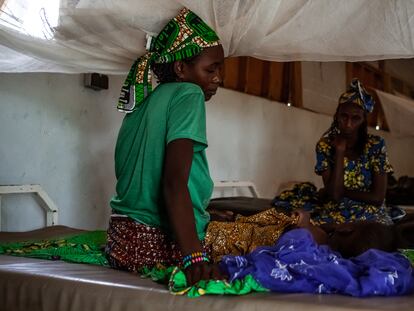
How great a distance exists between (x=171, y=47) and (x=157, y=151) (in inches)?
13.4

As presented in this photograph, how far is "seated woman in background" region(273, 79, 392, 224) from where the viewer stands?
Answer: 277cm

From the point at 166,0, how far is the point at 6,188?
1.37m

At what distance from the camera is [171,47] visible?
5.23ft

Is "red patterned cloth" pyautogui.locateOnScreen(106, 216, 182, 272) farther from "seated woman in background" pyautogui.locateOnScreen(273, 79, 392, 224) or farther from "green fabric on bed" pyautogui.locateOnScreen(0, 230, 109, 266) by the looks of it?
"seated woman in background" pyautogui.locateOnScreen(273, 79, 392, 224)

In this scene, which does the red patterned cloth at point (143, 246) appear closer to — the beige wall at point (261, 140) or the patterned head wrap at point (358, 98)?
the patterned head wrap at point (358, 98)

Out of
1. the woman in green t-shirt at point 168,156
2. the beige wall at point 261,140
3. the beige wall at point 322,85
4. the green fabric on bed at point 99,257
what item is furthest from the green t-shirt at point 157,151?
the beige wall at point 322,85

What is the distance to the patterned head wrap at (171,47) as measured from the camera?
158cm

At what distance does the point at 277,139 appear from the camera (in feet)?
16.9

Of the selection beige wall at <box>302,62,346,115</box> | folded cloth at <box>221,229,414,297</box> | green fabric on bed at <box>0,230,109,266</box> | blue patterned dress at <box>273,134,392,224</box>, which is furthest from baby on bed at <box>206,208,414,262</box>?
beige wall at <box>302,62,346,115</box>

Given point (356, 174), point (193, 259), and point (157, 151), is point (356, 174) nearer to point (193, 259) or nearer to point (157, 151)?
point (157, 151)

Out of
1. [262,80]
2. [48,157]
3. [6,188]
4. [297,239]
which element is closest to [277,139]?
[262,80]

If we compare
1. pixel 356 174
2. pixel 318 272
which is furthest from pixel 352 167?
pixel 318 272

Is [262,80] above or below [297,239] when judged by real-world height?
above

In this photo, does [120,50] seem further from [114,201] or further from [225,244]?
[225,244]
